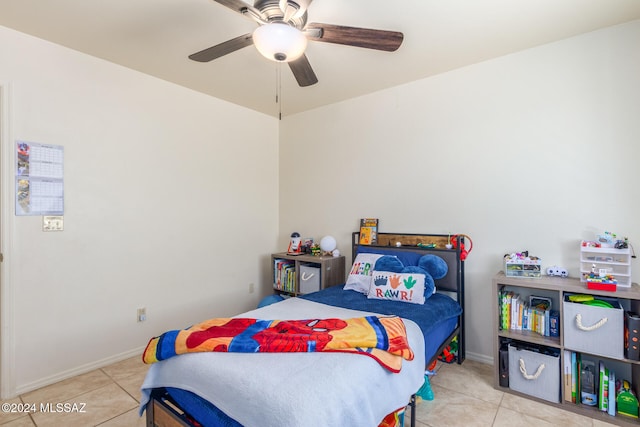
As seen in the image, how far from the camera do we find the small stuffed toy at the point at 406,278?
2446mm

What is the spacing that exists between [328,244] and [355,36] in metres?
2.24

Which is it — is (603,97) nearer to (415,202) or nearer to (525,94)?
(525,94)

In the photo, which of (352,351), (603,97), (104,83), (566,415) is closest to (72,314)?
(104,83)

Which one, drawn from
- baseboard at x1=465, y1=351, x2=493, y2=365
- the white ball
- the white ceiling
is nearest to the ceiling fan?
the white ceiling

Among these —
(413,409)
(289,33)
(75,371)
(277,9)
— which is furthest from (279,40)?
(75,371)

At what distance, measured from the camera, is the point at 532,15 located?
2.11m

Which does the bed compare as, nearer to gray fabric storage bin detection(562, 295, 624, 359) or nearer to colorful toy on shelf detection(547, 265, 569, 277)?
gray fabric storage bin detection(562, 295, 624, 359)

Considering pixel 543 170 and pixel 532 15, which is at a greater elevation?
pixel 532 15

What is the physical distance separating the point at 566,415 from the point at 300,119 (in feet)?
12.1

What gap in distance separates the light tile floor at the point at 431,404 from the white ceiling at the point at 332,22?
8.50ft

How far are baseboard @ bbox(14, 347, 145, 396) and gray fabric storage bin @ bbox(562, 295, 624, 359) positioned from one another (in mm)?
3474

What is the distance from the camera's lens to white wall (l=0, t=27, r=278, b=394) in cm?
235

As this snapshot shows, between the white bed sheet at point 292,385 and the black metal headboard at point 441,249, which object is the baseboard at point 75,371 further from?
the black metal headboard at point 441,249

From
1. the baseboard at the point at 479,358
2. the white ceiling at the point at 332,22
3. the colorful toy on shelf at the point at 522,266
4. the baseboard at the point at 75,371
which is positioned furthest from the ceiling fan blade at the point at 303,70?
the baseboard at the point at 75,371
